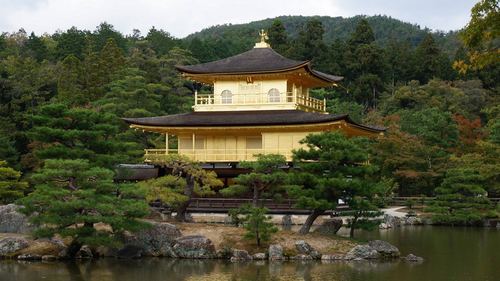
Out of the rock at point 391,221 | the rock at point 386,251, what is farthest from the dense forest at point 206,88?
the rock at point 386,251

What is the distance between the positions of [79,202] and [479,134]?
33.3m

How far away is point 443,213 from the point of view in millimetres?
37594

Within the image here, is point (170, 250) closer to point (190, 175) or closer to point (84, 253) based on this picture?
point (84, 253)

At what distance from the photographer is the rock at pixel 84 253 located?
919 inches

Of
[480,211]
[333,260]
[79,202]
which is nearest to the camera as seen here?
[79,202]

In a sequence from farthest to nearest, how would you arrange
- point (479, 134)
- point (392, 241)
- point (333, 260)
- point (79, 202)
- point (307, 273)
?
point (479, 134), point (392, 241), point (333, 260), point (79, 202), point (307, 273)

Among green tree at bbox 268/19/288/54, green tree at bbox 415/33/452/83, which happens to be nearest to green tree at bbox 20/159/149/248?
green tree at bbox 268/19/288/54

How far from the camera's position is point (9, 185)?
30172 millimetres

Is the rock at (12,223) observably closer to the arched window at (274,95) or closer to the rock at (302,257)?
the rock at (302,257)

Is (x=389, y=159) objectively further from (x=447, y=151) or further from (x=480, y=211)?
(x=480, y=211)

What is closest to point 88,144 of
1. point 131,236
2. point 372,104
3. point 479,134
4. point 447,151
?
point 131,236

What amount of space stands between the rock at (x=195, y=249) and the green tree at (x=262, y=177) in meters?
2.56

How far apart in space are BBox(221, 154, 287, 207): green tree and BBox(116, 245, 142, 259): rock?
3889mm

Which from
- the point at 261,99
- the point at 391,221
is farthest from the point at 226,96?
the point at 391,221
